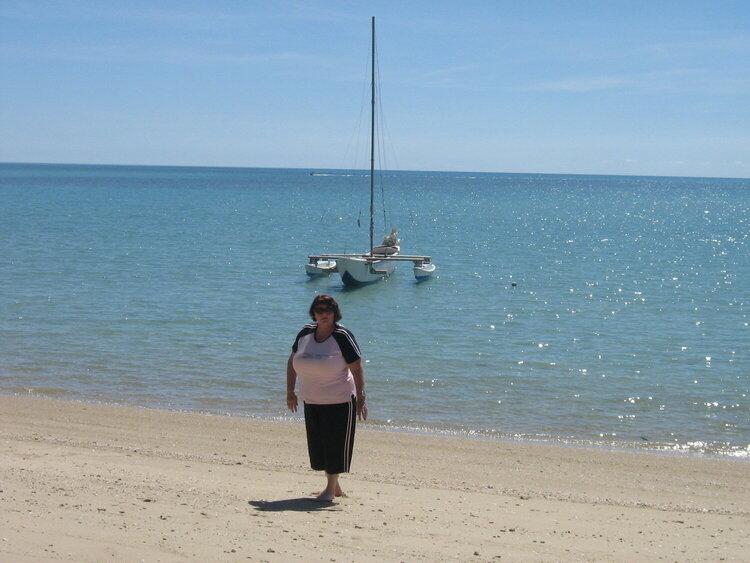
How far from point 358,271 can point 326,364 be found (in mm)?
24481

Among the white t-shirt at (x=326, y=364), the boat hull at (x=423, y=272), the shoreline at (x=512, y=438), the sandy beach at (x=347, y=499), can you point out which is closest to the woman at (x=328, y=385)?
the white t-shirt at (x=326, y=364)

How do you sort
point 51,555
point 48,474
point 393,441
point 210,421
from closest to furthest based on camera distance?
point 51,555, point 48,474, point 393,441, point 210,421

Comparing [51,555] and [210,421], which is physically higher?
[51,555]

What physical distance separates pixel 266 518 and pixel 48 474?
2384 millimetres

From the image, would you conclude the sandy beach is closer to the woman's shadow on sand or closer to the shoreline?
the woman's shadow on sand

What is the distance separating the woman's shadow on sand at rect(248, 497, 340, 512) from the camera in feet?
23.1

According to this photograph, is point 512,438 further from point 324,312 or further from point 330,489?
point 324,312

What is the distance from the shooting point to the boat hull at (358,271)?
3122cm

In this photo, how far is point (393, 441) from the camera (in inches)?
456

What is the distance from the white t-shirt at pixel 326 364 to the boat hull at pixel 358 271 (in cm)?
2388

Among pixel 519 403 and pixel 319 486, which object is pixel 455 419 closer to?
pixel 519 403

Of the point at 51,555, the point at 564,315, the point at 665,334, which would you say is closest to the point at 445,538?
the point at 51,555

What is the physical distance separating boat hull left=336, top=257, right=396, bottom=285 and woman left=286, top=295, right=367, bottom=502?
23.7 metres

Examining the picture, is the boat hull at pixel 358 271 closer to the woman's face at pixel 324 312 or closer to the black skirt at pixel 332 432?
the black skirt at pixel 332 432
